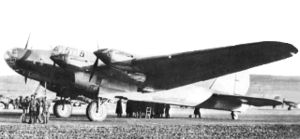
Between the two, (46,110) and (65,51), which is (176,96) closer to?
(65,51)

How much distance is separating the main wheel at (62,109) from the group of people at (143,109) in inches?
135

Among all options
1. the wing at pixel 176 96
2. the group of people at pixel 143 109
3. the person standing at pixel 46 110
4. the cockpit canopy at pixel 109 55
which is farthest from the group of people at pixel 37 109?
the group of people at pixel 143 109

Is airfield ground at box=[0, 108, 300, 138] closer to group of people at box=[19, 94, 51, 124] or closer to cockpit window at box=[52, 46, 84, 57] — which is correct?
group of people at box=[19, 94, 51, 124]

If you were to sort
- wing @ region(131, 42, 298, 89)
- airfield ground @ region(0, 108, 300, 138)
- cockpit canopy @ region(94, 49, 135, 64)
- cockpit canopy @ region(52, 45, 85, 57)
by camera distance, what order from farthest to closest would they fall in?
cockpit canopy @ region(52, 45, 85, 57) < cockpit canopy @ region(94, 49, 135, 64) < wing @ region(131, 42, 298, 89) < airfield ground @ region(0, 108, 300, 138)

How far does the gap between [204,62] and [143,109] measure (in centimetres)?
647

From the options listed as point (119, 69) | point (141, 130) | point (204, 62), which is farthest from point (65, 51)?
point (141, 130)

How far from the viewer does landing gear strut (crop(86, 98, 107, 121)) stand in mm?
16672

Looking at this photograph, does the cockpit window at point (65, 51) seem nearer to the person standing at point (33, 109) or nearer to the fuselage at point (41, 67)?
the fuselage at point (41, 67)

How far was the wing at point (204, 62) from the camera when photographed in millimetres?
14548

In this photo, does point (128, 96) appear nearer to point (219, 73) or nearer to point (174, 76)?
point (174, 76)

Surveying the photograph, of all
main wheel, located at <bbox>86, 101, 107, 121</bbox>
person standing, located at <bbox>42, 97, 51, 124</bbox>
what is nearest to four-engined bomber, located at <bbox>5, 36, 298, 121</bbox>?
main wheel, located at <bbox>86, 101, 107, 121</bbox>

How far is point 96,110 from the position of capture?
55.2ft

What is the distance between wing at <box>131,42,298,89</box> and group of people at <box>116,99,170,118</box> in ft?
9.77

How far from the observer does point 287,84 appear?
96438 millimetres
